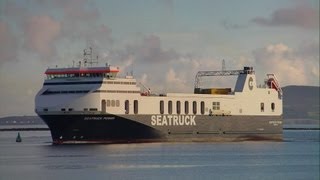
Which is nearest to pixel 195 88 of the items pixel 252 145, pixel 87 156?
pixel 252 145

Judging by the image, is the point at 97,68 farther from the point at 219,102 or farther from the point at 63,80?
the point at 219,102

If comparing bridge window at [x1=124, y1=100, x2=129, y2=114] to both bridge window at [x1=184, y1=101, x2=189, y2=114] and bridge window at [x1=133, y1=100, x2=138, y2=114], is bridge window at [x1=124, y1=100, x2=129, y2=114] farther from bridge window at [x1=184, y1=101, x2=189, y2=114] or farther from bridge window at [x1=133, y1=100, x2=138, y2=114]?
bridge window at [x1=184, y1=101, x2=189, y2=114]

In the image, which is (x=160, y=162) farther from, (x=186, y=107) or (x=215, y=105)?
(x=215, y=105)

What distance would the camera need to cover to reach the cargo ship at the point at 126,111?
302 ft

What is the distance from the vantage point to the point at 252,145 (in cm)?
9994

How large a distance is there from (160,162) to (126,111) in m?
22.6

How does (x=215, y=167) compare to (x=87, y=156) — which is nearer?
(x=215, y=167)

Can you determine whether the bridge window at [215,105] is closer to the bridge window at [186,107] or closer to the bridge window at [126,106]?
the bridge window at [186,107]

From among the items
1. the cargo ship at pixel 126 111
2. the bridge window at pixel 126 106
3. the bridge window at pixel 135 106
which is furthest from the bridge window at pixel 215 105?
the bridge window at pixel 126 106

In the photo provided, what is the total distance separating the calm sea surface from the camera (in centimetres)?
6097

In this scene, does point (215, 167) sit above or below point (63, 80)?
below

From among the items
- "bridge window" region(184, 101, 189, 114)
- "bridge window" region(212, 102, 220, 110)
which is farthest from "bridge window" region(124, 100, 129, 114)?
"bridge window" region(212, 102, 220, 110)

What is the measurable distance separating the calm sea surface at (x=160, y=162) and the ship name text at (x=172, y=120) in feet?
7.37

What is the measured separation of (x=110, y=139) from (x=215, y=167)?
26.2 meters
